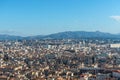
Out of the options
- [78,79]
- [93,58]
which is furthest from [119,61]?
[78,79]

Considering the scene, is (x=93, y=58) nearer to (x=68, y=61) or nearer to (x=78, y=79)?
(x=68, y=61)

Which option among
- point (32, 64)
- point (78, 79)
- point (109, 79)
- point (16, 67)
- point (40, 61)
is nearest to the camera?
point (109, 79)

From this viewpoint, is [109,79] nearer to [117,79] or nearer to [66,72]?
[117,79]

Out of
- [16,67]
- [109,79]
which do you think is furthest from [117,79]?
[16,67]

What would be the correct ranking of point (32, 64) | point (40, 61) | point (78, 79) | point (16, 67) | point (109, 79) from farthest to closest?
point (40, 61)
point (32, 64)
point (16, 67)
point (78, 79)
point (109, 79)

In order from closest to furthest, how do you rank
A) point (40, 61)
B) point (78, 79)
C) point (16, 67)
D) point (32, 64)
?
point (78, 79)
point (16, 67)
point (32, 64)
point (40, 61)

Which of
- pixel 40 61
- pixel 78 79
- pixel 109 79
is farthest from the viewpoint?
pixel 40 61

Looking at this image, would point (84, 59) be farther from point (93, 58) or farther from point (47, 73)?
point (47, 73)

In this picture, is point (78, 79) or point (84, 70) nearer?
point (78, 79)

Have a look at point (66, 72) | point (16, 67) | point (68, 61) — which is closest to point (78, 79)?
point (66, 72)

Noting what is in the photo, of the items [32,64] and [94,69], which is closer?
[94,69]
